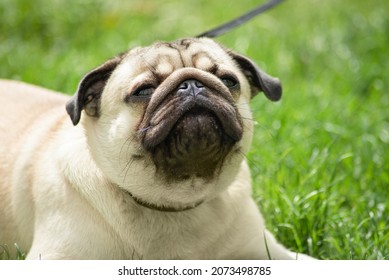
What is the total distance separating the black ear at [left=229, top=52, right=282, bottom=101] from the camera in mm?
3832

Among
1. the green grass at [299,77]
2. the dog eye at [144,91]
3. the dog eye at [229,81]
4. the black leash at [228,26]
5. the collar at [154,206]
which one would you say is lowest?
the green grass at [299,77]

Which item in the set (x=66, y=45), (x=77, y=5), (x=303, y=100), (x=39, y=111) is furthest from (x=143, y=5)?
(x=39, y=111)

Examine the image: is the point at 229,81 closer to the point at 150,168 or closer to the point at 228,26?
the point at 150,168

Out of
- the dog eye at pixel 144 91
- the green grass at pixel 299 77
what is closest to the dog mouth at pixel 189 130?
the dog eye at pixel 144 91

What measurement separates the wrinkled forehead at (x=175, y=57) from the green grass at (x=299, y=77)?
1.12 m

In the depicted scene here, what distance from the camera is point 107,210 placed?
3.69 m

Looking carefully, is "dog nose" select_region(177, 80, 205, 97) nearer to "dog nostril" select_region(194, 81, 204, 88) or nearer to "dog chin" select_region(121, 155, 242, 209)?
"dog nostril" select_region(194, 81, 204, 88)

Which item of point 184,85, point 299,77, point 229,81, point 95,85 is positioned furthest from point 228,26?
point 299,77

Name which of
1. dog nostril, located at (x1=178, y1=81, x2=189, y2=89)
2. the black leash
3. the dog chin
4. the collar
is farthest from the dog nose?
the black leash

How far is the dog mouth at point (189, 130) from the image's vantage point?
11.0 ft

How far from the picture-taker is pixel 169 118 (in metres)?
3.34

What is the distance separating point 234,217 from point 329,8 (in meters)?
5.36

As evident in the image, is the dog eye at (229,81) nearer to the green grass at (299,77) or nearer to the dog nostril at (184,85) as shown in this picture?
the dog nostril at (184,85)
